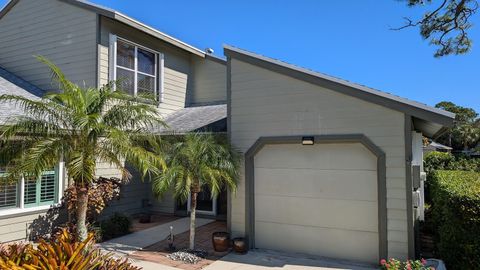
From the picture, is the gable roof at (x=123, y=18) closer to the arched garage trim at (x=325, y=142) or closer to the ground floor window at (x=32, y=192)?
the ground floor window at (x=32, y=192)

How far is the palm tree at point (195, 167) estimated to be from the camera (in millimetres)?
7559

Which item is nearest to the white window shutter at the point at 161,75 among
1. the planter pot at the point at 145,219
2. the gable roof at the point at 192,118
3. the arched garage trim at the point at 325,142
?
the gable roof at the point at 192,118

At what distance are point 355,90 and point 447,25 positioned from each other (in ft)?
21.0

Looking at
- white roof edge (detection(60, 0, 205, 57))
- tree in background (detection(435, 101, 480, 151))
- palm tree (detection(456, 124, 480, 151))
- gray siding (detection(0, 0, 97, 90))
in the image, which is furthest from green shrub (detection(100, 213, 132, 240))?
palm tree (detection(456, 124, 480, 151))

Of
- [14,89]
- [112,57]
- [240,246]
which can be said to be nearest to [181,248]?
[240,246]

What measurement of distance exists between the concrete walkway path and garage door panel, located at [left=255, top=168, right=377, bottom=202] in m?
3.18

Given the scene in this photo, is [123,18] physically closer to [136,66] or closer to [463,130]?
[136,66]

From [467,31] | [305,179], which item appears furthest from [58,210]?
[467,31]

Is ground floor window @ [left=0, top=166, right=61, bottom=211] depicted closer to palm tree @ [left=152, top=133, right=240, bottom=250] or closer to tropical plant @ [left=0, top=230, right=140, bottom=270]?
palm tree @ [left=152, top=133, right=240, bottom=250]

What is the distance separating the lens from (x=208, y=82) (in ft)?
48.4

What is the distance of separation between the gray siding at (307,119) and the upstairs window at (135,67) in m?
3.55

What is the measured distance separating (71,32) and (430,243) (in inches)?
501

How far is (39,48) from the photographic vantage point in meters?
12.0

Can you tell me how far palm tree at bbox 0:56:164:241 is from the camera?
6.35m
